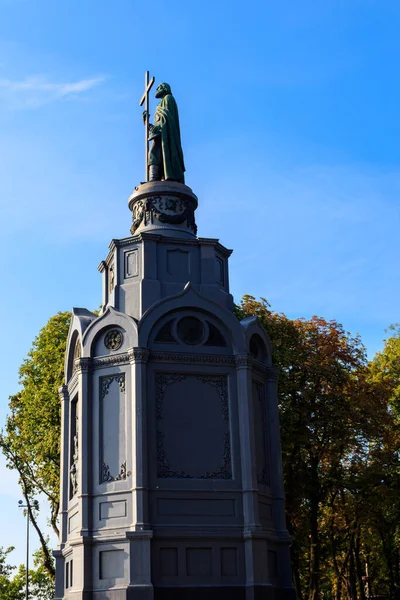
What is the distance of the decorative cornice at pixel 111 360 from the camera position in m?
17.1

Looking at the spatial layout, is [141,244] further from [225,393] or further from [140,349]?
[225,393]

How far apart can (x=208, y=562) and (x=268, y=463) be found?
281 cm

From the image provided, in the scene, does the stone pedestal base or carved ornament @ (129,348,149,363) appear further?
the stone pedestal base

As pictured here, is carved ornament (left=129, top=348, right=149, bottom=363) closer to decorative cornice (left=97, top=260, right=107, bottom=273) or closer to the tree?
decorative cornice (left=97, top=260, right=107, bottom=273)

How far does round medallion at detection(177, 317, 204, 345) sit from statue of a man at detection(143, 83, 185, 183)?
416 cm

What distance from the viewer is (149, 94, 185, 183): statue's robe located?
65.6 feet

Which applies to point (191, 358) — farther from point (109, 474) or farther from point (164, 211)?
point (164, 211)

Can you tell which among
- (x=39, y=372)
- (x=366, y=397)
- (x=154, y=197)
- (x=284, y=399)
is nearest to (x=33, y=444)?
(x=39, y=372)

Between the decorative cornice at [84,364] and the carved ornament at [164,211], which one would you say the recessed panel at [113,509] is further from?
the carved ornament at [164,211]

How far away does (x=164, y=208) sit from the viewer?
764 inches

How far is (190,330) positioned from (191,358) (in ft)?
2.36

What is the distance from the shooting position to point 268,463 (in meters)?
17.8

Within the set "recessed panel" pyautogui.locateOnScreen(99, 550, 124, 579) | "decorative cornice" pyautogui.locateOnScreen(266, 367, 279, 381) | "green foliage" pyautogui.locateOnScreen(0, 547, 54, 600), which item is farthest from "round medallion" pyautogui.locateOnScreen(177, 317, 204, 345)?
"green foliage" pyautogui.locateOnScreen(0, 547, 54, 600)

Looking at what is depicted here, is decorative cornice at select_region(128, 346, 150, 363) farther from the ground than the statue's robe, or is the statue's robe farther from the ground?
the statue's robe
